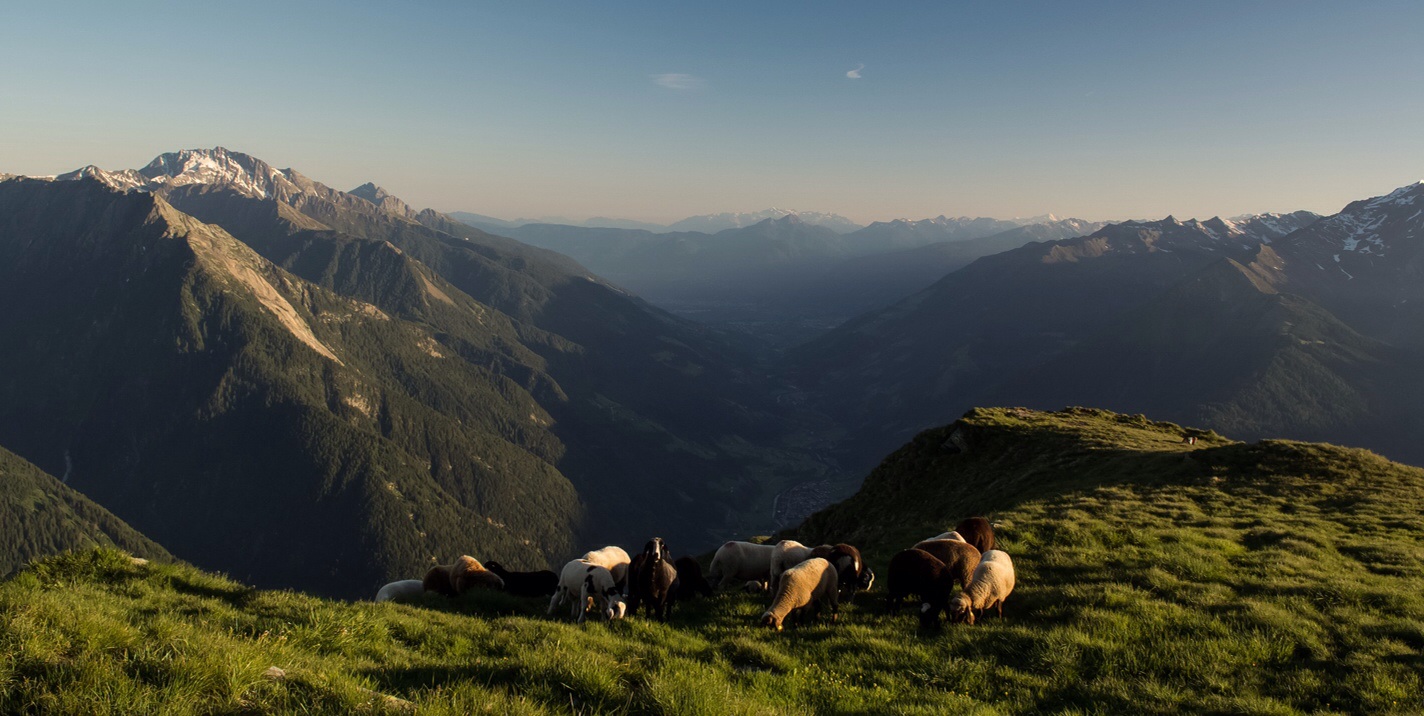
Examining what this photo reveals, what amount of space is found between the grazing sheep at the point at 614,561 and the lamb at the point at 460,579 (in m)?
3.54

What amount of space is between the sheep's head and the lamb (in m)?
15.1

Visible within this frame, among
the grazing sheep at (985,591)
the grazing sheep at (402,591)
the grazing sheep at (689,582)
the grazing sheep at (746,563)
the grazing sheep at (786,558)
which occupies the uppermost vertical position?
the grazing sheep at (985,591)

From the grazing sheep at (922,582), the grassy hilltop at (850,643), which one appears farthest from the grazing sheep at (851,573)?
the grazing sheep at (922,582)

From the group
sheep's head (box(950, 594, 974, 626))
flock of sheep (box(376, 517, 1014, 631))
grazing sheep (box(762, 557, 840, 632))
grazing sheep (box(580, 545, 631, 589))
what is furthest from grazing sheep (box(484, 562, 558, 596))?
sheep's head (box(950, 594, 974, 626))

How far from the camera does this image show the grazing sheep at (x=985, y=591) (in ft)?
49.8

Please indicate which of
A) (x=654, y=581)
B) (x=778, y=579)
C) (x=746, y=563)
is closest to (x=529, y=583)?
(x=654, y=581)

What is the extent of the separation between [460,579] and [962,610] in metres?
17.1

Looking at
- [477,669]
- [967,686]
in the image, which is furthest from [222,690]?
[967,686]

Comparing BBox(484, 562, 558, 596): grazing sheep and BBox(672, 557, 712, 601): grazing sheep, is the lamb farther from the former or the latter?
BBox(672, 557, 712, 601): grazing sheep

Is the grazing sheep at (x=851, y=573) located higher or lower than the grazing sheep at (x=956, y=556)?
lower

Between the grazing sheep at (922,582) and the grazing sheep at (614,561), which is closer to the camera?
the grazing sheep at (922,582)

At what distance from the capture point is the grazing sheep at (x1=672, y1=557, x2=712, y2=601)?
64.4ft

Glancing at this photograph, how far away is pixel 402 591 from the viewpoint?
22.3 meters

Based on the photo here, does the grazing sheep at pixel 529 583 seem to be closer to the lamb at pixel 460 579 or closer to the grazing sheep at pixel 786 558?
the lamb at pixel 460 579
